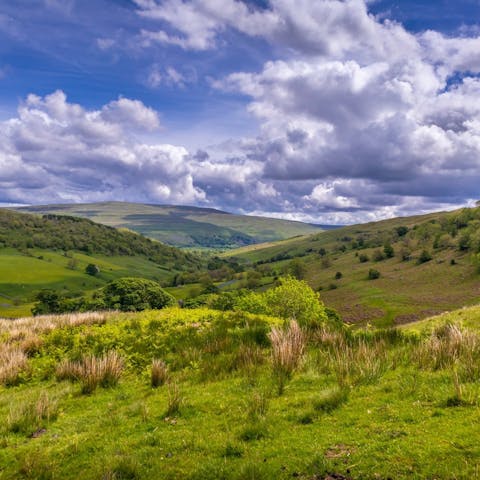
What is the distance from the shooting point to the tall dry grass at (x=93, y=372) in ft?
37.4

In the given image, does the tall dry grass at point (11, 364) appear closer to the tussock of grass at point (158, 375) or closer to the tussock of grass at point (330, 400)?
the tussock of grass at point (158, 375)

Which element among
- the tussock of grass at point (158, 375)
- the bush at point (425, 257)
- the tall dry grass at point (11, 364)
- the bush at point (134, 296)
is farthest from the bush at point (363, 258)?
the tussock of grass at point (158, 375)

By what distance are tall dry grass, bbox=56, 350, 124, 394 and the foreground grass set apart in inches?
13.5

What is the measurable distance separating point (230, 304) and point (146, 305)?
1516cm

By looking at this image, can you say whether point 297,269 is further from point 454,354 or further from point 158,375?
point 454,354

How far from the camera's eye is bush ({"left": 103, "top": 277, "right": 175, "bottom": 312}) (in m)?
67.4

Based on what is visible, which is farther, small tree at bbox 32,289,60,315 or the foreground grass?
small tree at bbox 32,289,60,315

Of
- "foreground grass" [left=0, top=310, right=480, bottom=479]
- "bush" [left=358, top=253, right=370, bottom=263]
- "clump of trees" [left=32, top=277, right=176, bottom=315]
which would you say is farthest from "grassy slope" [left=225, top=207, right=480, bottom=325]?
"foreground grass" [left=0, top=310, right=480, bottom=479]

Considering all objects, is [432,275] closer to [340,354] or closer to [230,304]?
[230,304]

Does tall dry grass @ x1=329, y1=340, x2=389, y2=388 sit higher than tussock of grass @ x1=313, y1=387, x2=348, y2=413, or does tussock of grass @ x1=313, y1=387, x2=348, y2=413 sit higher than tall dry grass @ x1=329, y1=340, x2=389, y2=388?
tall dry grass @ x1=329, y1=340, x2=389, y2=388

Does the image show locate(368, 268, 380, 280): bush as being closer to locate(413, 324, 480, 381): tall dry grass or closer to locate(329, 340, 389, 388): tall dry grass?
locate(329, 340, 389, 388): tall dry grass

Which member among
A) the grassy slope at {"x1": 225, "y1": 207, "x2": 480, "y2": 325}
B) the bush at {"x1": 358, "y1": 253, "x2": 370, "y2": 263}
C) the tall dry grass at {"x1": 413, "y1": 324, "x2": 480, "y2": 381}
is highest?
the tall dry grass at {"x1": 413, "y1": 324, "x2": 480, "y2": 381}

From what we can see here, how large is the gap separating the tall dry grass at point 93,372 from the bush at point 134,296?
53.3 meters

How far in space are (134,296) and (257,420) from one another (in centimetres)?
6403
